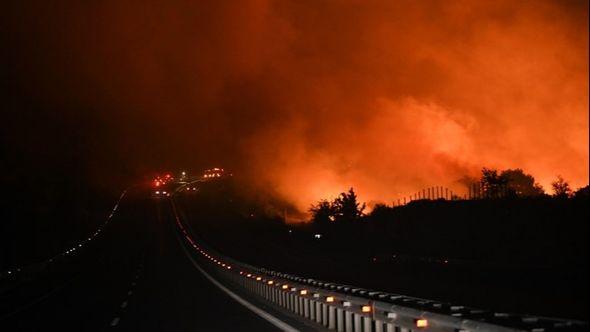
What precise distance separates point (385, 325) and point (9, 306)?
28.7 m

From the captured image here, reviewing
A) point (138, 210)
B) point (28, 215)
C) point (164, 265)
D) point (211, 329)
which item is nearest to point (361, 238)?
point (164, 265)

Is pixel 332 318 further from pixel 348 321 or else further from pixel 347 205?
pixel 347 205

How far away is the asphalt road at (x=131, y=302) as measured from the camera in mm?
25266

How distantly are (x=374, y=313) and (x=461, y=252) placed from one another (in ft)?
176

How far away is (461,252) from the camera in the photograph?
68.9 metres

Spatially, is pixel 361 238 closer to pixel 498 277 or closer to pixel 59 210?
pixel 498 277

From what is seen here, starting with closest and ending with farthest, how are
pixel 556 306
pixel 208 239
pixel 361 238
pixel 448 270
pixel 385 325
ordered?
pixel 385 325 < pixel 556 306 < pixel 448 270 < pixel 361 238 < pixel 208 239

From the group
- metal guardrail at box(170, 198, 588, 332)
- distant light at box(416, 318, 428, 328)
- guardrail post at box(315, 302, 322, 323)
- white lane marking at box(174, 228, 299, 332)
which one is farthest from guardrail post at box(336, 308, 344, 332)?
distant light at box(416, 318, 428, 328)

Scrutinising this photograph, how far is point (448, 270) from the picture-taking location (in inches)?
2005

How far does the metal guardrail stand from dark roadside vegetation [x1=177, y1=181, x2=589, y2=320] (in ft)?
17.1

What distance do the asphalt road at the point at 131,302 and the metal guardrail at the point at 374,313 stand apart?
1.44 meters

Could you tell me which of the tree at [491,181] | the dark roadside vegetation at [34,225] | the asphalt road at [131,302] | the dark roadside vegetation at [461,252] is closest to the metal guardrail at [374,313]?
the asphalt road at [131,302]

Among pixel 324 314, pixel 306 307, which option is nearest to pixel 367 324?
pixel 324 314

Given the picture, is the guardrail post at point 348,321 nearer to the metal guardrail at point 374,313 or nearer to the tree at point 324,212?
the metal guardrail at point 374,313
